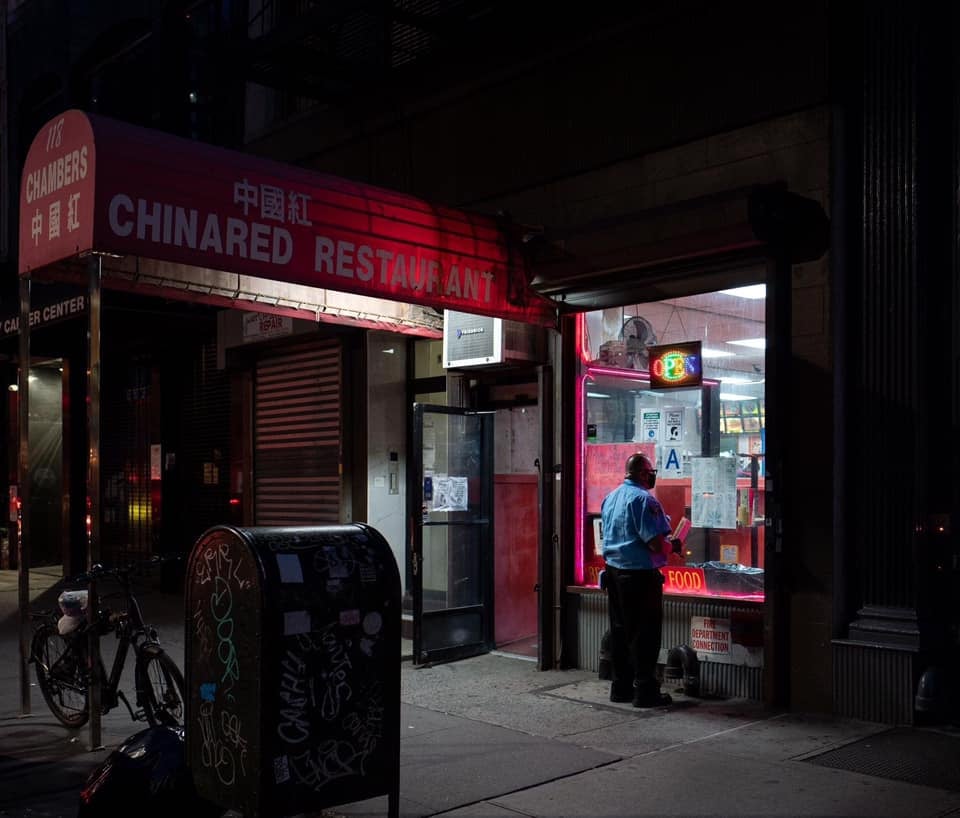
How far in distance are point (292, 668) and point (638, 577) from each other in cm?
370

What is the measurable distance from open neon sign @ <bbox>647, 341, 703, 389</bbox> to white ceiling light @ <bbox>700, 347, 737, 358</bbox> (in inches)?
1.6

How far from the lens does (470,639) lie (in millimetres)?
9867

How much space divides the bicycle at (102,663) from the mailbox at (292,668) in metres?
1.80

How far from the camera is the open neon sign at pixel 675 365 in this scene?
345 inches

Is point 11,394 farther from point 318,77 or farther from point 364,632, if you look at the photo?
point 364,632

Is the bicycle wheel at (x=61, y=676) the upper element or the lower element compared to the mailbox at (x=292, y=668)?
lower

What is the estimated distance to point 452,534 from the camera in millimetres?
9945

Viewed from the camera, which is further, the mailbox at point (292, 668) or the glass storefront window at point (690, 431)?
the glass storefront window at point (690, 431)

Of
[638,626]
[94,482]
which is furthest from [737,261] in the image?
[94,482]

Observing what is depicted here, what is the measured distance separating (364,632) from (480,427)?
522 cm

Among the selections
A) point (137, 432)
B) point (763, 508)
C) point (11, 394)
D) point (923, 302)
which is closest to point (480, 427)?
point (763, 508)

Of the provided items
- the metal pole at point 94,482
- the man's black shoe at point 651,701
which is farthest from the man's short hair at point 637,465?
the metal pole at point 94,482

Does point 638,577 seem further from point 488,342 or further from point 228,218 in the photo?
point 228,218

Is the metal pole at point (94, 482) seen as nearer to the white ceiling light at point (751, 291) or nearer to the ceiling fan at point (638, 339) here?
the ceiling fan at point (638, 339)
